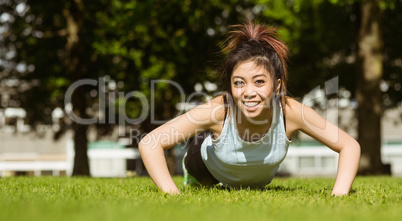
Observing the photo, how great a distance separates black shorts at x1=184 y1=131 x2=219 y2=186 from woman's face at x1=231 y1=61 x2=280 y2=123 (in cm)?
133

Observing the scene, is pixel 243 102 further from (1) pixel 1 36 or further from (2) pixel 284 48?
(1) pixel 1 36

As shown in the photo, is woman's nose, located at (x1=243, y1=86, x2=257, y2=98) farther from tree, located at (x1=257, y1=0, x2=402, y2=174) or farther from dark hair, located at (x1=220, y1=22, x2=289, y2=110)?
tree, located at (x1=257, y1=0, x2=402, y2=174)

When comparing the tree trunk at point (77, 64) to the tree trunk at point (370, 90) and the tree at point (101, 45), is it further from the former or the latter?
the tree trunk at point (370, 90)

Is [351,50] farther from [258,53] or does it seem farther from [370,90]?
[258,53]

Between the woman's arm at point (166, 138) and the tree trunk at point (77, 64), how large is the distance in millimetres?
13247

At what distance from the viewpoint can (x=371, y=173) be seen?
1549 centimetres

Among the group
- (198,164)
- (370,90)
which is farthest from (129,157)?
(198,164)

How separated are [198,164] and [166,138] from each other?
1.24 m

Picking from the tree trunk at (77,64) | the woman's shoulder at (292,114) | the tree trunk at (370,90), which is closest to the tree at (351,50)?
the tree trunk at (370,90)

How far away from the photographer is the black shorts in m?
6.23

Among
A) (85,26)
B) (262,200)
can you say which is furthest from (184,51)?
(262,200)

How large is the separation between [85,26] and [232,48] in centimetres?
1360

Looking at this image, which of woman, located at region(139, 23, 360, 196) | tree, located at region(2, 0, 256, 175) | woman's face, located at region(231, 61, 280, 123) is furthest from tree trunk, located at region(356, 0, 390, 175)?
woman's face, located at region(231, 61, 280, 123)

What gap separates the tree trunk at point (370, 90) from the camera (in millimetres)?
15578
